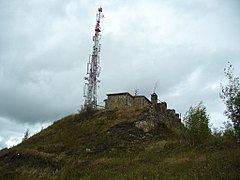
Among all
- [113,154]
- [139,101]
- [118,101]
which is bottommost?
[113,154]

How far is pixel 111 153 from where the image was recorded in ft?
70.1

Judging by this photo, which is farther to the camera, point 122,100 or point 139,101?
point 139,101

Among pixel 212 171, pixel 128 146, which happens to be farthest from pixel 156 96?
pixel 212 171

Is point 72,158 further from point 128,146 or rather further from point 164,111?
point 164,111

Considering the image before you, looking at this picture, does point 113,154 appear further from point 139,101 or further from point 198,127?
point 139,101

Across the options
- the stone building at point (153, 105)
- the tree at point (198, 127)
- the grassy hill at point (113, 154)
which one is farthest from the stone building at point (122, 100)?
the tree at point (198, 127)

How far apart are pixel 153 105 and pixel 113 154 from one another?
855 centimetres

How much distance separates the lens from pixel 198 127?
1947cm

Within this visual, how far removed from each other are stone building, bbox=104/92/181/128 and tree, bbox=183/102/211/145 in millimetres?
7198

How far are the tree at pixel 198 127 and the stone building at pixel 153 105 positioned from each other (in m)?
7.20

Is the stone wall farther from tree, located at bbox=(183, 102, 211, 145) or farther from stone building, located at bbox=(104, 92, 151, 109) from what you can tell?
tree, located at bbox=(183, 102, 211, 145)

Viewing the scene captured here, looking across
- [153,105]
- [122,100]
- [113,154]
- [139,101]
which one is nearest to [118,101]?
[122,100]

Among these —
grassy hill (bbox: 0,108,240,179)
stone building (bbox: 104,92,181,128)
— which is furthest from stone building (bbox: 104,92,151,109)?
grassy hill (bbox: 0,108,240,179)

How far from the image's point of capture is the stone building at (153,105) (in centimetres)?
2773
